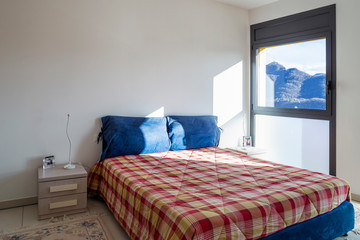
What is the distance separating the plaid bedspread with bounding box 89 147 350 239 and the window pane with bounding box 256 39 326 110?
52.5 inches

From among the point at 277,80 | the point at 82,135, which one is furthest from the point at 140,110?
the point at 277,80

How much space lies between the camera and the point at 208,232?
1578 millimetres

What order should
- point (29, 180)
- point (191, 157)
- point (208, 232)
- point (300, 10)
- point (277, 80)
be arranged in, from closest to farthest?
point (208, 232), point (29, 180), point (191, 157), point (300, 10), point (277, 80)

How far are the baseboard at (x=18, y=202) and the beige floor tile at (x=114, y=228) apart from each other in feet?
2.89

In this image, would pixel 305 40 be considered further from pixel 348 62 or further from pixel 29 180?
pixel 29 180

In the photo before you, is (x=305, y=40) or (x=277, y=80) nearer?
(x=305, y=40)

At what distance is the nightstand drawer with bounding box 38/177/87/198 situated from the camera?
2703 millimetres

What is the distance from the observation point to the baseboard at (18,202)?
2949 mm

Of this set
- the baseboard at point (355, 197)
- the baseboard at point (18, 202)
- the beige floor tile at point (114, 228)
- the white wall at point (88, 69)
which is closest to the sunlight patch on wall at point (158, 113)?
the white wall at point (88, 69)

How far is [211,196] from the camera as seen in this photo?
2006 mm

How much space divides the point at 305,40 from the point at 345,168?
5.51ft

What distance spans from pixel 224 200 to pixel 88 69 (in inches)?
87.7

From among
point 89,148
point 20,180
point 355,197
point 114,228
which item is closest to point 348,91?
point 355,197

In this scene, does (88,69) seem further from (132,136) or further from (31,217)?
(31,217)
